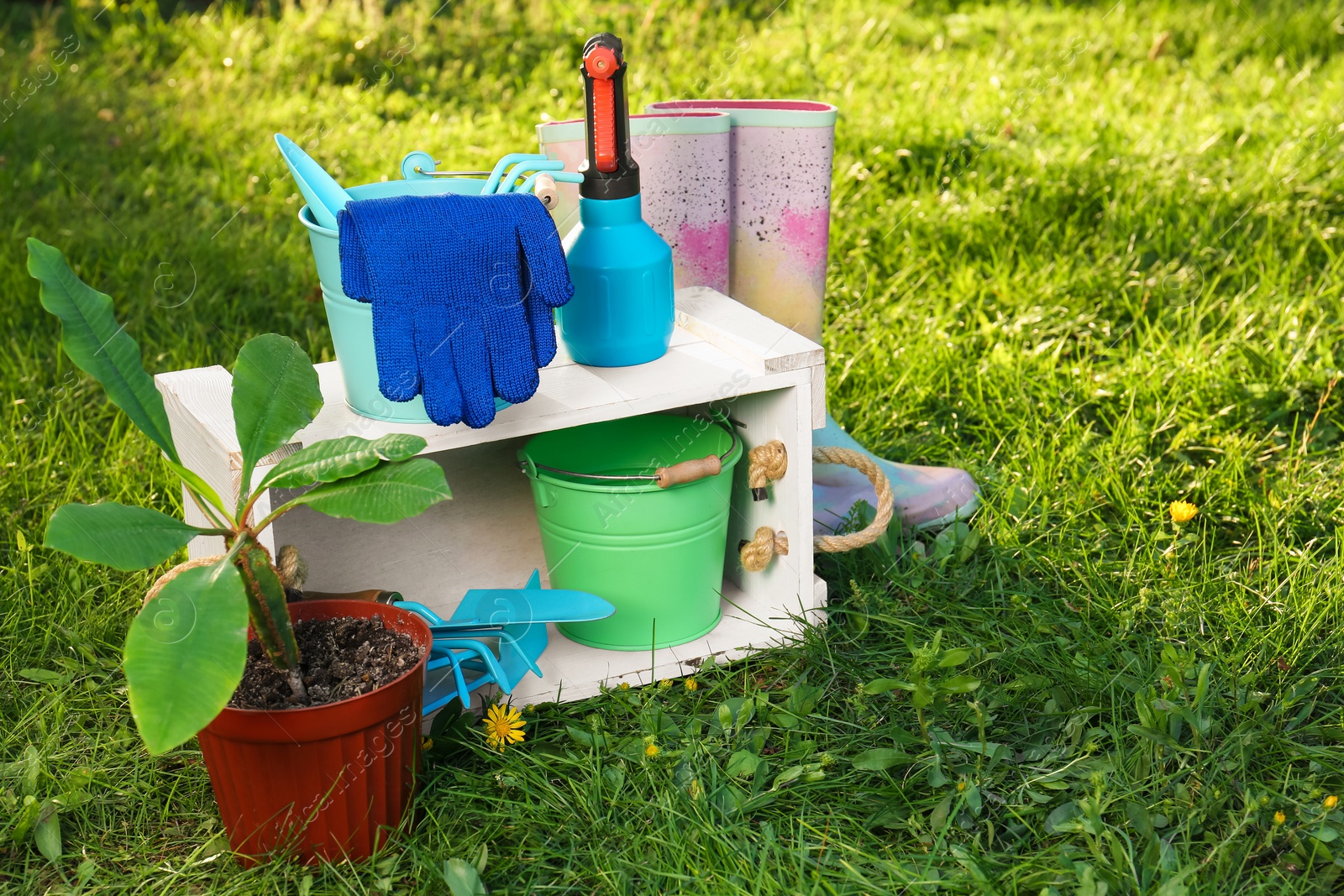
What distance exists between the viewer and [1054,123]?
146 inches

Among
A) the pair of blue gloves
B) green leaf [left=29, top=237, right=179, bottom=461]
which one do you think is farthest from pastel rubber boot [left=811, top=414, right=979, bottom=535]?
green leaf [left=29, top=237, right=179, bottom=461]

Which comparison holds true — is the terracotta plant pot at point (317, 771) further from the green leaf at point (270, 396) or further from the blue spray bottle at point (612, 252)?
the blue spray bottle at point (612, 252)

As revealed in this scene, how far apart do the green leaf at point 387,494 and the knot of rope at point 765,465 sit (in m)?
0.64

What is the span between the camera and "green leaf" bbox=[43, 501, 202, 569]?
3.89 ft

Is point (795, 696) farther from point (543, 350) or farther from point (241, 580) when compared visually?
point (241, 580)

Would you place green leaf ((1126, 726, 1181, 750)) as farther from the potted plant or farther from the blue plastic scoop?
the blue plastic scoop

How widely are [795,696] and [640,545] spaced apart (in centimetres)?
32

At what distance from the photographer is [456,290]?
1477 millimetres

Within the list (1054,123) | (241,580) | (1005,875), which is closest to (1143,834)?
(1005,875)

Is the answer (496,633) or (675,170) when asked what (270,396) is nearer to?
(496,633)

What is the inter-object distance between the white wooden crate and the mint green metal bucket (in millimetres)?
22

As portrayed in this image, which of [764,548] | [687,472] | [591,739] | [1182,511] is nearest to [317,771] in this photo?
[591,739]

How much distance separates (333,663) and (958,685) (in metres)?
0.82

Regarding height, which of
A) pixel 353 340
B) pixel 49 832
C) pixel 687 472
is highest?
pixel 353 340
